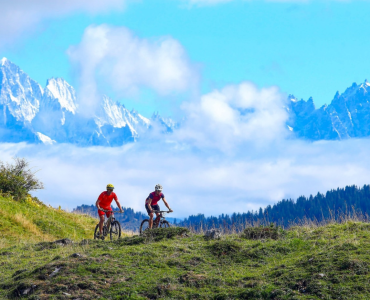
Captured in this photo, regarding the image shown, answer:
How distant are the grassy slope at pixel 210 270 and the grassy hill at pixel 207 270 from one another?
0.09 feet

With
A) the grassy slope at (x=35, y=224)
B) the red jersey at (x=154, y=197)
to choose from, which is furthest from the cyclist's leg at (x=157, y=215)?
the grassy slope at (x=35, y=224)

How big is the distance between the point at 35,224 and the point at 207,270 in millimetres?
19305

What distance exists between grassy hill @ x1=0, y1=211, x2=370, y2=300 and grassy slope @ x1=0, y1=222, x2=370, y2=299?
0.09 ft

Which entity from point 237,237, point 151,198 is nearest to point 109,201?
point 151,198

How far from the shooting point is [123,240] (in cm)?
2008

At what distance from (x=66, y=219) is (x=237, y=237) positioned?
18.7m

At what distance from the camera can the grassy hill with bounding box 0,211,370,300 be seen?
1311 cm

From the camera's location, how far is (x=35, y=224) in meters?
31.5

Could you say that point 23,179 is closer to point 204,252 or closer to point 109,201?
point 109,201

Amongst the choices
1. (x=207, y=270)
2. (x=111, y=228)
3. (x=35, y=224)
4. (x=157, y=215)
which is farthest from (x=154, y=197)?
(x=35, y=224)

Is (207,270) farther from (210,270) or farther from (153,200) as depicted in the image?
(153,200)

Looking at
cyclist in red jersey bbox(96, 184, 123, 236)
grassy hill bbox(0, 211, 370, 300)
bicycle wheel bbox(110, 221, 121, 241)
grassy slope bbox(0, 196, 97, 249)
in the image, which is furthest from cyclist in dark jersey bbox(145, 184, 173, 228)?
grassy slope bbox(0, 196, 97, 249)

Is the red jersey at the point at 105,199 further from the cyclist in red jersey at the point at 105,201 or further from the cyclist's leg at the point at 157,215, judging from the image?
the cyclist's leg at the point at 157,215

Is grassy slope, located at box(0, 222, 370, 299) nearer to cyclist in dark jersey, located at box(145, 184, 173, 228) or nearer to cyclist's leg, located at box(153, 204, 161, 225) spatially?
cyclist in dark jersey, located at box(145, 184, 173, 228)
